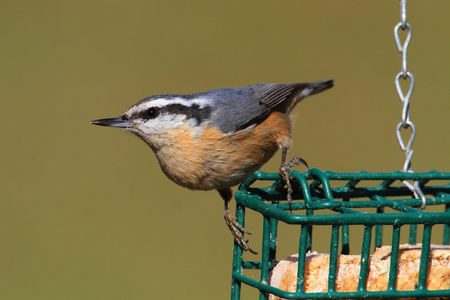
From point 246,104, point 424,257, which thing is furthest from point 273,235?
point 246,104

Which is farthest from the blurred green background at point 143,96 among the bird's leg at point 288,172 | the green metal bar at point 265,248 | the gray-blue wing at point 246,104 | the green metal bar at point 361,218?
the green metal bar at point 361,218

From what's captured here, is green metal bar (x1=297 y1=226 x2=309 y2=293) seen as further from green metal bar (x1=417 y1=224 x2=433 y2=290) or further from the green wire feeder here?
green metal bar (x1=417 y1=224 x2=433 y2=290)

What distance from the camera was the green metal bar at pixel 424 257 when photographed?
261cm

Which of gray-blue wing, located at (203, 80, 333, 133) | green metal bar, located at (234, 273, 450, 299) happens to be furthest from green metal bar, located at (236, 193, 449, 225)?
gray-blue wing, located at (203, 80, 333, 133)

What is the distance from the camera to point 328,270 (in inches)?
107

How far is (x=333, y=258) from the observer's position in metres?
2.50

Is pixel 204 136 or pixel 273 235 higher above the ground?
pixel 204 136

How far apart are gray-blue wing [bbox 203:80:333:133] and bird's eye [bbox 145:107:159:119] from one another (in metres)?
0.33

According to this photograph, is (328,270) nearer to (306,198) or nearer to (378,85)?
(306,198)

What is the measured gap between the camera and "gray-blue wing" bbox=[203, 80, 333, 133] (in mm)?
3896

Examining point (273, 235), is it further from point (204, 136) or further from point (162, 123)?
point (162, 123)

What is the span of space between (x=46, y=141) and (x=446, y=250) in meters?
5.63

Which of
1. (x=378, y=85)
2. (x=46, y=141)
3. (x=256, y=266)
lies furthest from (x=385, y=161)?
(x=256, y=266)

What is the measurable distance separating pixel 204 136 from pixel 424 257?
5.17ft
